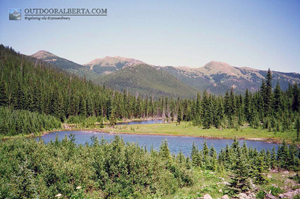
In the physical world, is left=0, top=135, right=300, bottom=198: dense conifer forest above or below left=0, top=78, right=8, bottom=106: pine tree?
below

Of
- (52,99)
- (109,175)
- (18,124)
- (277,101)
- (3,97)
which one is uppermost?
(3,97)

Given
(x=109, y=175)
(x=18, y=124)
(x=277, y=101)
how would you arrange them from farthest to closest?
1. (x=277, y=101)
2. (x=18, y=124)
3. (x=109, y=175)

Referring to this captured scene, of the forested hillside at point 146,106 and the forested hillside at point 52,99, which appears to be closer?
the forested hillside at point 146,106

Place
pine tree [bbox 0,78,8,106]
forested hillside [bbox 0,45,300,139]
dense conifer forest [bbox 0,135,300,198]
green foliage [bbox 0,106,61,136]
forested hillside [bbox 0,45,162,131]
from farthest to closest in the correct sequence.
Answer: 1. forested hillside [bbox 0,45,162,131]
2. pine tree [bbox 0,78,8,106]
3. forested hillside [bbox 0,45,300,139]
4. green foliage [bbox 0,106,61,136]
5. dense conifer forest [bbox 0,135,300,198]

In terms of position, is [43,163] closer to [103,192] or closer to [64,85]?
[103,192]

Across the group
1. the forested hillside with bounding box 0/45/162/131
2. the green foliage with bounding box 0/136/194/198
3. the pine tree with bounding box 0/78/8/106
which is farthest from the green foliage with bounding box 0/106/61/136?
the green foliage with bounding box 0/136/194/198

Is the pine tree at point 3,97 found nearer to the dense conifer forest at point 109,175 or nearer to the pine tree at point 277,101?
the dense conifer forest at point 109,175

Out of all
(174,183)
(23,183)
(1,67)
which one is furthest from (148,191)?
(1,67)

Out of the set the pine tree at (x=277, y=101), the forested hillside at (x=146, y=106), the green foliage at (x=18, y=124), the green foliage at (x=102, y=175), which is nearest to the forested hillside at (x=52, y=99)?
the forested hillside at (x=146, y=106)

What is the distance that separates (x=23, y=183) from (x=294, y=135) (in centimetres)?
8270

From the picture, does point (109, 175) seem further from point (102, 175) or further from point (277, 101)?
point (277, 101)

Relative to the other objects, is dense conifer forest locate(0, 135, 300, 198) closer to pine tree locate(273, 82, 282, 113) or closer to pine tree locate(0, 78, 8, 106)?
pine tree locate(273, 82, 282, 113)

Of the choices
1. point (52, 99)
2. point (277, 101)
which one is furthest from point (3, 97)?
point (277, 101)

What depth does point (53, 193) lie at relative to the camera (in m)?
15.9
